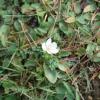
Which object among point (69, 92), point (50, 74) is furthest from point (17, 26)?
point (69, 92)

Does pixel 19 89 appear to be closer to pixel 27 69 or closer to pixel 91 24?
pixel 27 69

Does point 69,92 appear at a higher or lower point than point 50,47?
lower

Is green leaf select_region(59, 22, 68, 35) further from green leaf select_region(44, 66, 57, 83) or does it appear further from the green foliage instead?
green leaf select_region(44, 66, 57, 83)

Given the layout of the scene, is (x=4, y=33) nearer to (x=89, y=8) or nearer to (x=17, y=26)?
(x=17, y=26)

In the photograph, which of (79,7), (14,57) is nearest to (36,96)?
(14,57)

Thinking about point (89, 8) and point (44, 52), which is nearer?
point (44, 52)

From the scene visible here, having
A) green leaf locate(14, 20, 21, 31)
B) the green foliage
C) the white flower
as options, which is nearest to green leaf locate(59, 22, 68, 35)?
the green foliage

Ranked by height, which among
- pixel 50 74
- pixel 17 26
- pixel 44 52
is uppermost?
pixel 17 26

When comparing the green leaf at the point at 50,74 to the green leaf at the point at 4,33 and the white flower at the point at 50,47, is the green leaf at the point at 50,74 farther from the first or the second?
the green leaf at the point at 4,33
